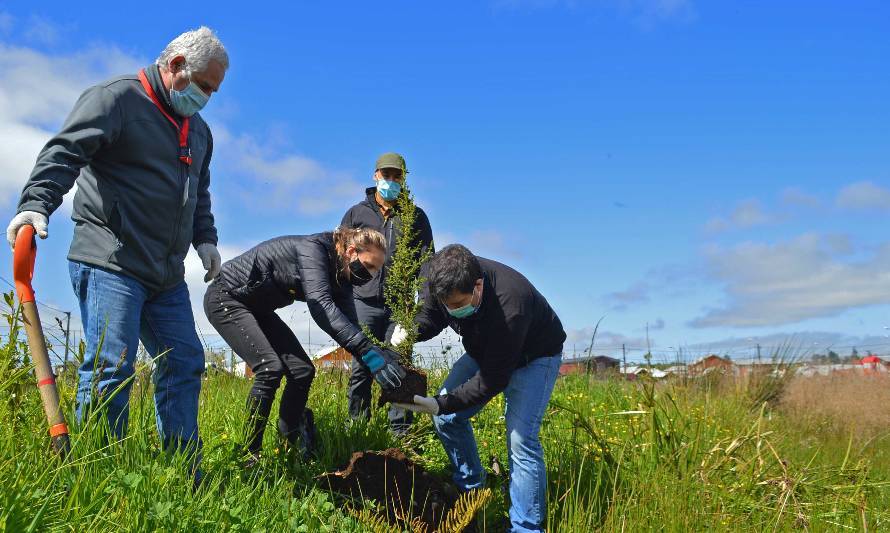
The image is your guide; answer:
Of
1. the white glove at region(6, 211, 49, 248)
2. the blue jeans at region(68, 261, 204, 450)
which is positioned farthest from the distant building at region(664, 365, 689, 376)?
the white glove at region(6, 211, 49, 248)

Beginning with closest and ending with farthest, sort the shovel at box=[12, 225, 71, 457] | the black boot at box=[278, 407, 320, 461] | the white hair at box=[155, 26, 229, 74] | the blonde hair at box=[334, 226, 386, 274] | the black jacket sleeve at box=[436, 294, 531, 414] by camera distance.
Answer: the shovel at box=[12, 225, 71, 457]
the white hair at box=[155, 26, 229, 74]
the black jacket sleeve at box=[436, 294, 531, 414]
the blonde hair at box=[334, 226, 386, 274]
the black boot at box=[278, 407, 320, 461]

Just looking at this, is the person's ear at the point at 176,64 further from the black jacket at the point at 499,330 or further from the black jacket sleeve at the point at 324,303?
the black jacket at the point at 499,330

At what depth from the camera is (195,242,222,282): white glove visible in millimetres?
4383

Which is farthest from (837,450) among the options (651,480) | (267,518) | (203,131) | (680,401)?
(203,131)

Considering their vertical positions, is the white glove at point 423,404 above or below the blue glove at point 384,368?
below

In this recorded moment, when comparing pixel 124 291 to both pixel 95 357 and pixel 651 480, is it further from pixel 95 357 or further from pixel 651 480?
pixel 651 480

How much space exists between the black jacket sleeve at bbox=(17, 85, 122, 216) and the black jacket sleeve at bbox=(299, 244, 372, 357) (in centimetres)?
134

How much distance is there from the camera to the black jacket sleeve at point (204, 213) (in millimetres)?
4387

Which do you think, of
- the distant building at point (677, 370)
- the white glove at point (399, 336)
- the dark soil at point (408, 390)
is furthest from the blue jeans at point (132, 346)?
the distant building at point (677, 370)

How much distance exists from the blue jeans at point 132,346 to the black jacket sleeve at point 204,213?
1.53 ft

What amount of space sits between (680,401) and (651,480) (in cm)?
312

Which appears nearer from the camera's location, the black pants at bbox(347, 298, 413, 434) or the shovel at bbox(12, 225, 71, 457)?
the shovel at bbox(12, 225, 71, 457)

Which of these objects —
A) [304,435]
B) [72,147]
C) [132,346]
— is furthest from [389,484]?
[72,147]

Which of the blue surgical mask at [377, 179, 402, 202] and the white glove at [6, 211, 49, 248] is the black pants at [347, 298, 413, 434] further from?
the white glove at [6, 211, 49, 248]
